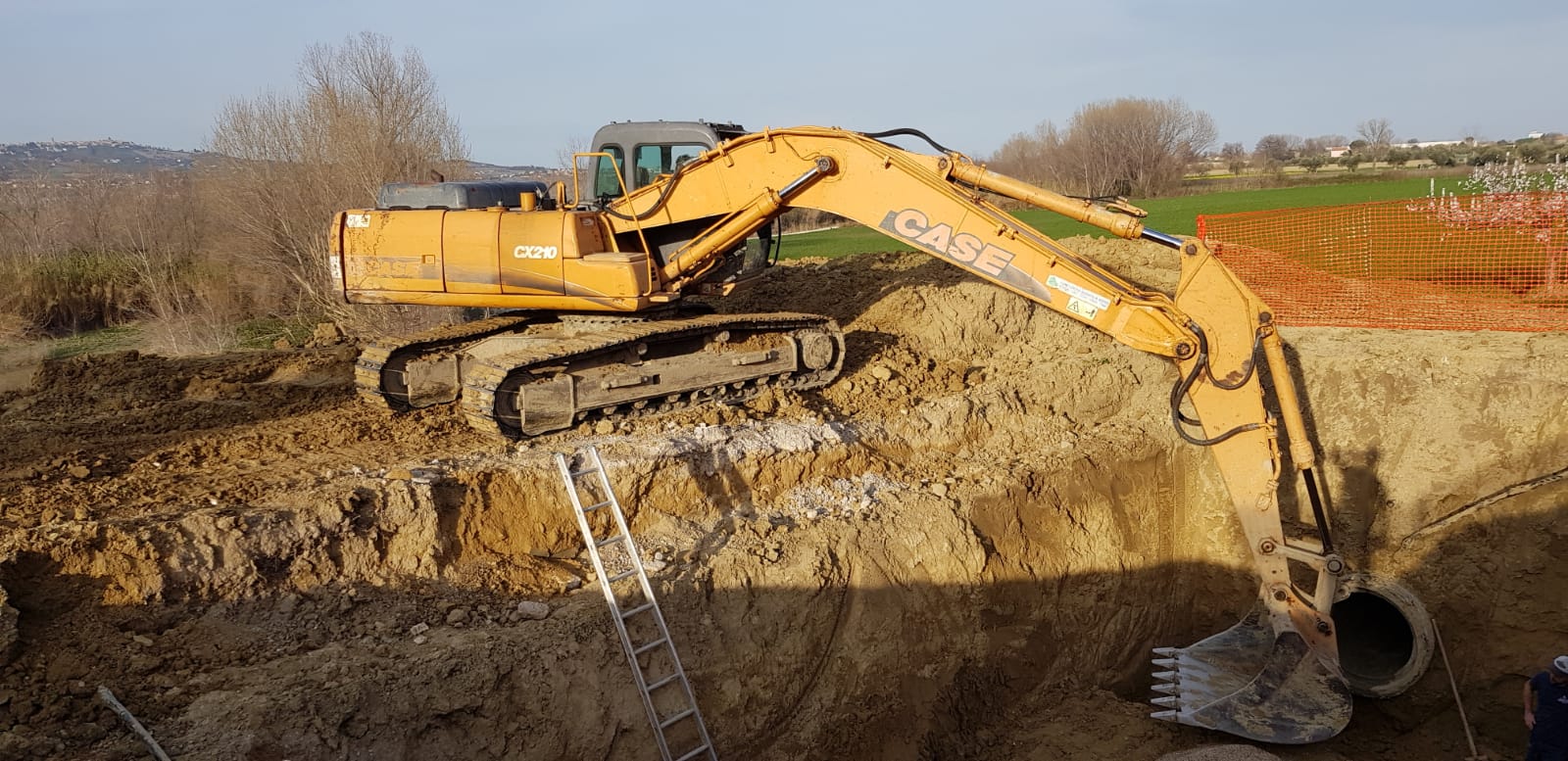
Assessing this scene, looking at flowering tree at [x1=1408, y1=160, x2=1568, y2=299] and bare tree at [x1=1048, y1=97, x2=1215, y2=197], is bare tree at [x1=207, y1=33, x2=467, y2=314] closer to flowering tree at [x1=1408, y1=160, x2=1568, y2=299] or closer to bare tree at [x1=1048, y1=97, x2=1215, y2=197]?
flowering tree at [x1=1408, y1=160, x2=1568, y2=299]

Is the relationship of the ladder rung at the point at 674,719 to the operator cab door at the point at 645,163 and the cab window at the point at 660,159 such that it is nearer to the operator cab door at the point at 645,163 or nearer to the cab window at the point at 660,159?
the operator cab door at the point at 645,163

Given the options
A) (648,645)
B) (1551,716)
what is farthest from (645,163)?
(1551,716)

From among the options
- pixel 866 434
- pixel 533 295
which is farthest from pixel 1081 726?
pixel 533 295

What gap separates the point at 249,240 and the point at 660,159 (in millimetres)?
13156

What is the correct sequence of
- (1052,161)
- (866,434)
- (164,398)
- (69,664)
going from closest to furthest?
(69,664), (866,434), (164,398), (1052,161)

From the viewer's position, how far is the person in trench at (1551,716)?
6.16 metres

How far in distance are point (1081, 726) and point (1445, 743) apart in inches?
127

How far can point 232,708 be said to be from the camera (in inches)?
206

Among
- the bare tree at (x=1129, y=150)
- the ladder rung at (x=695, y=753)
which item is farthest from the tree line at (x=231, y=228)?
the bare tree at (x=1129, y=150)

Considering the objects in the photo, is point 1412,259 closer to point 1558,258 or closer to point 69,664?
point 1558,258

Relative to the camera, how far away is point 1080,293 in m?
7.19

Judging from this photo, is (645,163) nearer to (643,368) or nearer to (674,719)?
(643,368)

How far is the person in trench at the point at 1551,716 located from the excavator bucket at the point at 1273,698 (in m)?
1.10

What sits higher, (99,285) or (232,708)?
(99,285)
